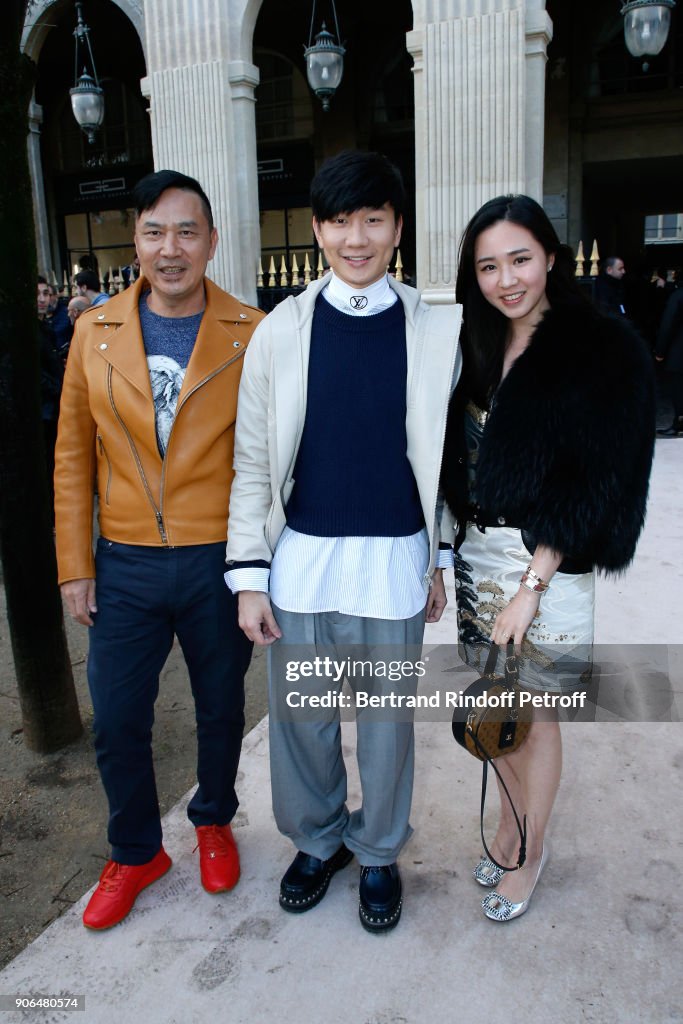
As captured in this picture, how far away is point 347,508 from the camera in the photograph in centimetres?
227

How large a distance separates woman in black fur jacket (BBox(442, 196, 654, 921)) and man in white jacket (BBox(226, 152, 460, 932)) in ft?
0.42

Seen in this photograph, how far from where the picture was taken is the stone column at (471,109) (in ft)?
28.3

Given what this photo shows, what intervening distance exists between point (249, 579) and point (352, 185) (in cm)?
109

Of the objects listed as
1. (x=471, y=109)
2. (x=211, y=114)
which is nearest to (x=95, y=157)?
(x=211, y=114)

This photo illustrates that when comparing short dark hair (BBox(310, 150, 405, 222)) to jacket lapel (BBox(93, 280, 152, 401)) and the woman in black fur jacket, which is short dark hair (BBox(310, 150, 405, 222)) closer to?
the woman in black fur jacket

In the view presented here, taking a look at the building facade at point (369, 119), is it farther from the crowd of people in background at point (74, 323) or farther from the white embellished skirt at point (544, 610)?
the white embellished skirt at point (544, 610)

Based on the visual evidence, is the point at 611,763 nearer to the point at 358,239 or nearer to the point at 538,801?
the point at 538,801

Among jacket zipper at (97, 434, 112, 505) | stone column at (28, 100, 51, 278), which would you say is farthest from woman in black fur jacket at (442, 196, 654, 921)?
stone column at (28, 100, 51, 278)

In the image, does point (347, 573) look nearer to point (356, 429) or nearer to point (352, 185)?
point (356, 429)

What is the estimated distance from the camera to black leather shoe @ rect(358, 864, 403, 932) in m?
2.30

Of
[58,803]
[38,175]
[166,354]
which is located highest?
[38,175]

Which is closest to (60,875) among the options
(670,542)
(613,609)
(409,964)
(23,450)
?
(409,964)

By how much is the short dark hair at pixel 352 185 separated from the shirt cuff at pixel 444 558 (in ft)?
3.26

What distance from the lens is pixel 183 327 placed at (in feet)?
8.14
